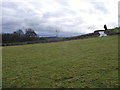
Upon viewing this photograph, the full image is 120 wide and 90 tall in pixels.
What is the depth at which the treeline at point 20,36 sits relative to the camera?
204 feet

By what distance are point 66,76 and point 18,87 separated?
269 cm

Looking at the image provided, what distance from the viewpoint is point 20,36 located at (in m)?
68.0

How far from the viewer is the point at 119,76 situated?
21.7ft

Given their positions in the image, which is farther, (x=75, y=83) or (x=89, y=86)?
(x=75, y=83)

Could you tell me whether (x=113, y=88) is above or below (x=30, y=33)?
below

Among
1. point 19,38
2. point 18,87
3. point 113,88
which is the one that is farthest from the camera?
point 19,38

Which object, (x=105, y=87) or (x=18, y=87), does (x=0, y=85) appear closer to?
(x=18, y=87)

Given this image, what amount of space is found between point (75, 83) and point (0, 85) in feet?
12.5

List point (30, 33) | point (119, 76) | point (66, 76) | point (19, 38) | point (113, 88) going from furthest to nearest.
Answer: point (30, 33)
point (19, 38)
point (66, 76)
point (119, 76)
point (113, 88)

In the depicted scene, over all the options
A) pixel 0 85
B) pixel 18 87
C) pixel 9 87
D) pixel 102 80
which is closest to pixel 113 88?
pixel 102 80

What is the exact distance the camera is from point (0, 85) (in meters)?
6.27

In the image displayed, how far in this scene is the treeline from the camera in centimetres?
6203

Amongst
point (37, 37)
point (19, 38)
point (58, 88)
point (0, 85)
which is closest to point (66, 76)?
point (58, 88)

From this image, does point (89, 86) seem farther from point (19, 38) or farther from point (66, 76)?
point (19, 38)
